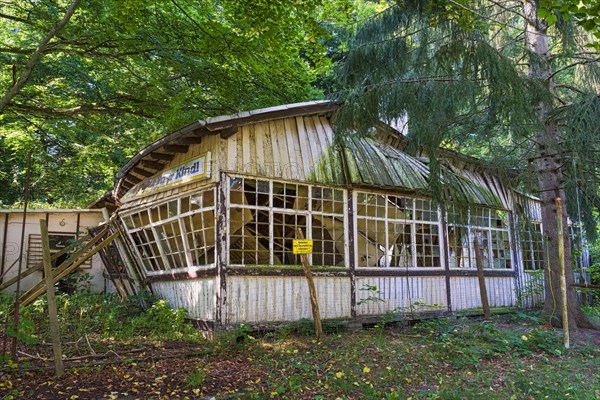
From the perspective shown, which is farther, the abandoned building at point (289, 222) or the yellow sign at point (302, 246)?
the abandoned building at point (289, 222)

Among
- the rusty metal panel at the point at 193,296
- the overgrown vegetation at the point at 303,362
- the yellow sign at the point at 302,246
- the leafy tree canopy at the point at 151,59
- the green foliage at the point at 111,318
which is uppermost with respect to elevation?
the leafy tree canopy at the point at 151,59

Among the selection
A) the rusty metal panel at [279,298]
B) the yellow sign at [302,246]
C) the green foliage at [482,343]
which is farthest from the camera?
the rusty metal panel at [279,298]

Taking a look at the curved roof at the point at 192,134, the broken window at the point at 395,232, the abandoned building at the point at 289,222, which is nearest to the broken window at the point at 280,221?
the abandoned building at the point at 289,222

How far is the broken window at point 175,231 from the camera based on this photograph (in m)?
8.57

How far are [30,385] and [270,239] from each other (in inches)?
170

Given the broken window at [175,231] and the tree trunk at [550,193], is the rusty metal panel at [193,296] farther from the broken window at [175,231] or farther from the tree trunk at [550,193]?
the tree trunk at [550,193]

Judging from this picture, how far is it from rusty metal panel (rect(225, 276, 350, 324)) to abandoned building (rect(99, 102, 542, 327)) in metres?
0.02

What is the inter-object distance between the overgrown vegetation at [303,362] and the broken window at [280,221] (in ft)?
4.66

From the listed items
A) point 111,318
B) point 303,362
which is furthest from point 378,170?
point 111,318

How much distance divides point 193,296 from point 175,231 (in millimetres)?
1510

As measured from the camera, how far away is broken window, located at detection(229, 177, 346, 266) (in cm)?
832

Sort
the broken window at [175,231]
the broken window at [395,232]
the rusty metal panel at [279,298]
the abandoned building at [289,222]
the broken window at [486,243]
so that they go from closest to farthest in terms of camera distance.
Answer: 1. the rusty metal panel at [279,298]
2. the abandoned building at [289,222]
3. the broken window at [175,231]
4. the broken window at [395,232]
5. the broken window at [486,243]

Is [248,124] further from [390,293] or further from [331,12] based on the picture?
[390,293]

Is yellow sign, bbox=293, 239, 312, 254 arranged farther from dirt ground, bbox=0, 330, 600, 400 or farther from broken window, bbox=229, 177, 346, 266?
dirt ground, bbox=0, 330, 600, 400
